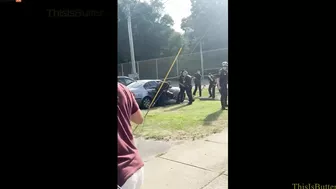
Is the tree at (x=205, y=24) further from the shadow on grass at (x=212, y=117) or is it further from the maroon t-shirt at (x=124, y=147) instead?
the shadow on grass at (x=212, y=117)

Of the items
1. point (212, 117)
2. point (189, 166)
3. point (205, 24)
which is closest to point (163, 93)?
point (189, 166)

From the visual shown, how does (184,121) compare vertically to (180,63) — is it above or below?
below

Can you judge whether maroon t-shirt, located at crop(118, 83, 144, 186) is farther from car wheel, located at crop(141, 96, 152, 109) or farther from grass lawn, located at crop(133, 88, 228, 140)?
car wheel, located at crop(141, 96, 152, 109)

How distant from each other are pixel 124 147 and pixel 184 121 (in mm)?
4396

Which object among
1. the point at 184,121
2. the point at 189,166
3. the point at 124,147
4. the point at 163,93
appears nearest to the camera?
the point at 124,147

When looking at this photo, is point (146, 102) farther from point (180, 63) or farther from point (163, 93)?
point (180, 63)

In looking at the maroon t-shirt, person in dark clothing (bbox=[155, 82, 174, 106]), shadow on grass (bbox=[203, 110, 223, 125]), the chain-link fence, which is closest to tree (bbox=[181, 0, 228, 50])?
the chain-link fence

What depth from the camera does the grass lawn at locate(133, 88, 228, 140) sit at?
14.6 ft

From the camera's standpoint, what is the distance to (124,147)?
1130 mm

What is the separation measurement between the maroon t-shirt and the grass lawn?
2505 mm

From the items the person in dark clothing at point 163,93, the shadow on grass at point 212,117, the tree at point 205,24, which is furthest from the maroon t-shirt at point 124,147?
the shadow on grass at point 212,117
